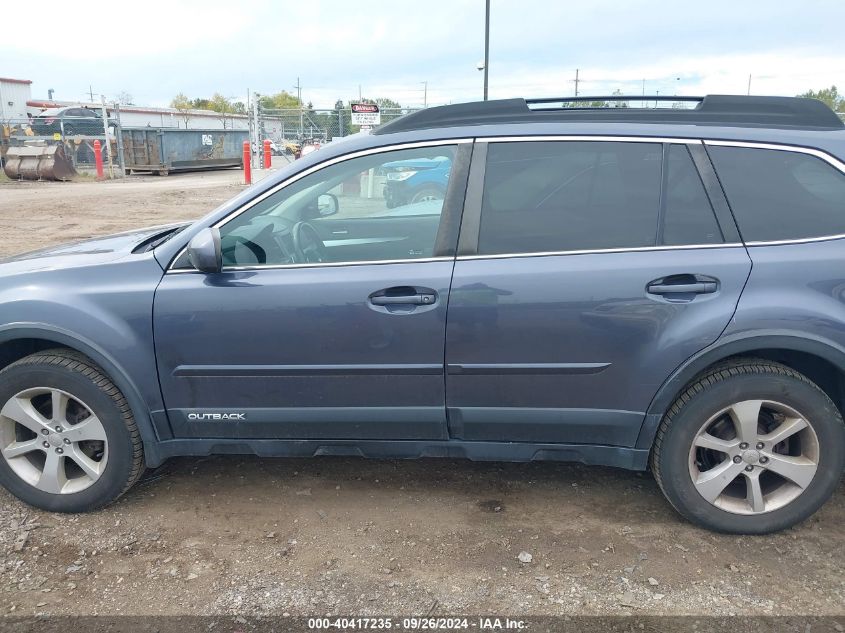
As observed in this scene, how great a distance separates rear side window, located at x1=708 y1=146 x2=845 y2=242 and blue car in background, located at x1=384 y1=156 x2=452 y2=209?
115cm

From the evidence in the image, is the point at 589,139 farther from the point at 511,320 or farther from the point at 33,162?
the point at 33,162

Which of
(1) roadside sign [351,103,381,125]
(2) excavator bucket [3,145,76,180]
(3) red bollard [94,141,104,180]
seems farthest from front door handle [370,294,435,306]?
(3) red bollard [94,141,104,180]

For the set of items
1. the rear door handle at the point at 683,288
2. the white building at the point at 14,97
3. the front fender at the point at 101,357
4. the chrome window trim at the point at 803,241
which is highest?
the white building at the point at 14,97

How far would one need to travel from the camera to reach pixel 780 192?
2.80 metres

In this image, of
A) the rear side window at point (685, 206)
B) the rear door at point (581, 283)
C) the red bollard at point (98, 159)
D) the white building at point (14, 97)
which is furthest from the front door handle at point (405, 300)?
the white building at point (14, 97)

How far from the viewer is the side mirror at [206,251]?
2.83m

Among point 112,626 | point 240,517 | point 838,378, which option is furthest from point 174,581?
point 838,378

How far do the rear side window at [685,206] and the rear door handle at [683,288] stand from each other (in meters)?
0.18

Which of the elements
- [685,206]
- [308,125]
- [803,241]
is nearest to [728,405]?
[803,241]

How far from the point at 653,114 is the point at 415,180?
3.74 feet

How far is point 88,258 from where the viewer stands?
3184 mm

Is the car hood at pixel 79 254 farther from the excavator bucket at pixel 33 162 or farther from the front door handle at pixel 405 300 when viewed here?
the excavator bucket at pixel 33 162

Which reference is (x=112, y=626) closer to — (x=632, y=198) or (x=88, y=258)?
(x=88, y=258)

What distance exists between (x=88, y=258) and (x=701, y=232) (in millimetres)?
2773
